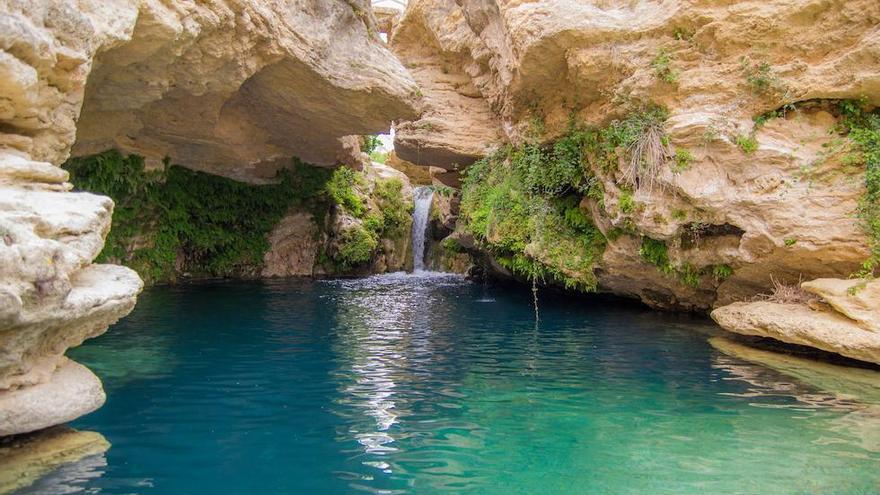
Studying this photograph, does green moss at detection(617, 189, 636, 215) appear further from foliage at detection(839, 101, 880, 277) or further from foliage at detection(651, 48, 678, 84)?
foliage at detection(839, 101, 880, 277)

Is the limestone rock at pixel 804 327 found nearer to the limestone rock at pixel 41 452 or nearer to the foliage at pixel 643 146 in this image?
the foliage at pixel 643 146

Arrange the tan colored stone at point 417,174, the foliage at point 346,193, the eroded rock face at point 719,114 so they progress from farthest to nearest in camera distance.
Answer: the tan colored stone at point 417,174 → the foliage at point 346,193 → the eroded rock face at point 719,114

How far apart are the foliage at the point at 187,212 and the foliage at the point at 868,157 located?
14559mm

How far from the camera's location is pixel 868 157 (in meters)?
8.90

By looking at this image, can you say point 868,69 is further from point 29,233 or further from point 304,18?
point 29,233

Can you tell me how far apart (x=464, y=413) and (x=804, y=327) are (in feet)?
17.5


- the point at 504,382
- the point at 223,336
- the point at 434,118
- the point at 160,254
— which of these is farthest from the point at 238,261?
the point at 504,382

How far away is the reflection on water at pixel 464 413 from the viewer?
4621 mm

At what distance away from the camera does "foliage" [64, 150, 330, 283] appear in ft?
49.8

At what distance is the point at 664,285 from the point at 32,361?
1125 cm

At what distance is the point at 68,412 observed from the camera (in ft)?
15.2

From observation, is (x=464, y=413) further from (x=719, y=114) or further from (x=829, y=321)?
(x=719, y=114)

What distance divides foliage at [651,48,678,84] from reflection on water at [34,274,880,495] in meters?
4.48

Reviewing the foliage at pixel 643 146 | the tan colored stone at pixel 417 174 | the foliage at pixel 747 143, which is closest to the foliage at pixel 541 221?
the foliage at pixel 643 146
